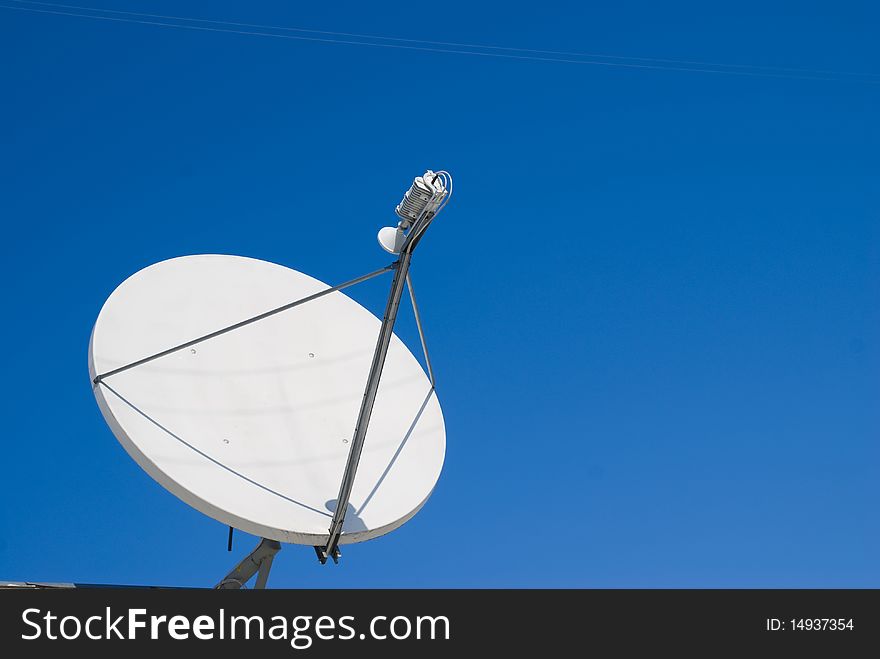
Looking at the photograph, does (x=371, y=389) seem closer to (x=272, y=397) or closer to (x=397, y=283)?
(x=397, y=283)

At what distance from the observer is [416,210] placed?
14.2 m

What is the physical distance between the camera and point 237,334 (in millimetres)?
18703

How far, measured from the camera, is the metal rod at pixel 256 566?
1577 centimetres

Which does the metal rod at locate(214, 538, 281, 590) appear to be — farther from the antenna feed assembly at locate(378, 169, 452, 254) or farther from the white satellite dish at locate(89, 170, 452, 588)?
the antenna feed assembly at locate(378, 169, 452, 254)

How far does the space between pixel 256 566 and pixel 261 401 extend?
2982 millimetres

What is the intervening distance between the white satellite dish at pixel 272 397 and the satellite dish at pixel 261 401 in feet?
0.07

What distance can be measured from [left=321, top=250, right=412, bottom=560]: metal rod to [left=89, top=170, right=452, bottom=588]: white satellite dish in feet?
0.06

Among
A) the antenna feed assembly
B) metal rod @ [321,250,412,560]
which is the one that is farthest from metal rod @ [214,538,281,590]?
the antenna feed assembly

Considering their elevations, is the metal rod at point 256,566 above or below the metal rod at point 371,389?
below

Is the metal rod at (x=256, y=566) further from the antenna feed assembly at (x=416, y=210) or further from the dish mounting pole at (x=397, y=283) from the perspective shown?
the antenna feed assembly at (x=416, y=210)

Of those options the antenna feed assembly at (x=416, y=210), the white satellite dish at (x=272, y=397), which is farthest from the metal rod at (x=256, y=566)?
the antenna feed assembly at (x=416, y=210)
